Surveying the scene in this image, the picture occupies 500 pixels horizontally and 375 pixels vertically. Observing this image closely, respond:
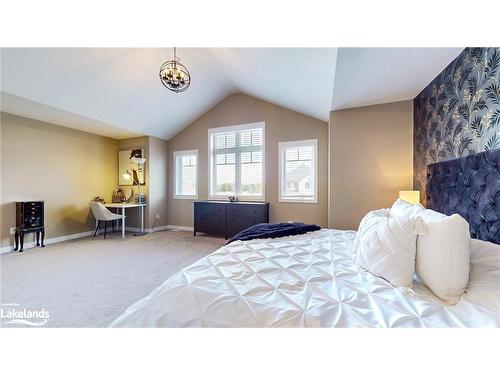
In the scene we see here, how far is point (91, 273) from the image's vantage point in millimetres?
2609

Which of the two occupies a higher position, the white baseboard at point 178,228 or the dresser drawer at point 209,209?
the dresser drawer at point 209,209

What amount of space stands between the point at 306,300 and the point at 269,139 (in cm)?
380

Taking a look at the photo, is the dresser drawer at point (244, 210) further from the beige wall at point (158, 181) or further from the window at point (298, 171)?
the beige wall at point (158, 181)

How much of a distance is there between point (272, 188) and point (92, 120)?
374 cm

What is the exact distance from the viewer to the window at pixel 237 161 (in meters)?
4.57

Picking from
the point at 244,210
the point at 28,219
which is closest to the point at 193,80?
the point at 244,210

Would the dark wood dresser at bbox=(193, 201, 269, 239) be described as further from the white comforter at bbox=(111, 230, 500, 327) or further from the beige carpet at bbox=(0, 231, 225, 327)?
the white comforter at bbox=(111, 230, 500, 327)

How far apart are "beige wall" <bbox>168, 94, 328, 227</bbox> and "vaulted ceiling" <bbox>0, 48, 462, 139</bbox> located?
0.26 metres

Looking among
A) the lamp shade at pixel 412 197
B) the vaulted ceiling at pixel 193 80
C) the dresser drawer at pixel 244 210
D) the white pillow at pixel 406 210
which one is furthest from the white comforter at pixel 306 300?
the dresser drawer at pixel 244 210

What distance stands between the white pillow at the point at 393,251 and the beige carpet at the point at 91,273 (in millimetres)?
2018

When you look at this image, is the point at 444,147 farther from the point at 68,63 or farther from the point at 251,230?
the point at 68,63

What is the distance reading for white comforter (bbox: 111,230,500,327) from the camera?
2.69 ft
